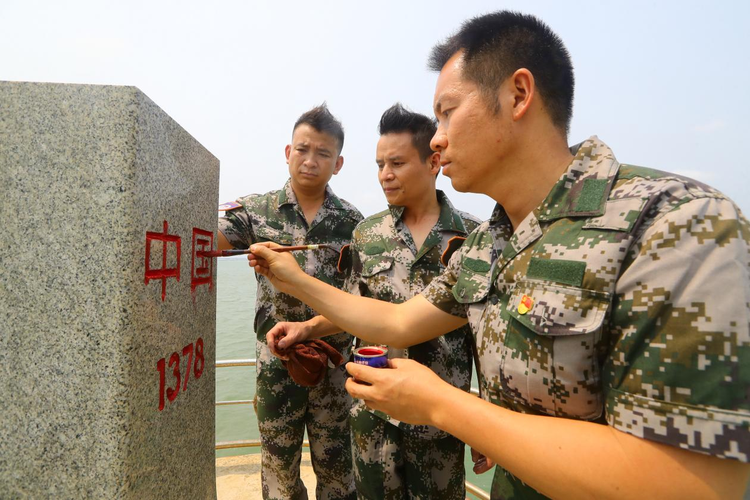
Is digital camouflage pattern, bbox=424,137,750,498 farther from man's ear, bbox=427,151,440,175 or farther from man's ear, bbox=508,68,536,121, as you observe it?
man's ear, bbox=427,151,440,175

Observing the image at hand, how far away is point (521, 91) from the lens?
126 centimetres

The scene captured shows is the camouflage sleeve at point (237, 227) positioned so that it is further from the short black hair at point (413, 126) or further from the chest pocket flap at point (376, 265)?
the short black hair at point (413, 126)

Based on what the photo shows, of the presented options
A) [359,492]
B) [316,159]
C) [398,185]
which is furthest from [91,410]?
[316,159]

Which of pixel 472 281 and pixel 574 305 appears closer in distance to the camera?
pixel 574 305

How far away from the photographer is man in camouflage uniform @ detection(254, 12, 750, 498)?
76 cm

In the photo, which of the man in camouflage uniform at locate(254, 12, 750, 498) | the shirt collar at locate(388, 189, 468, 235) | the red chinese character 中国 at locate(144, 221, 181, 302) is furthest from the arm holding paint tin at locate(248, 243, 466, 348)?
the shirt collar at locate(388, 189, 468, 235)

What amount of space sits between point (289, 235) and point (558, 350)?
7.51ft

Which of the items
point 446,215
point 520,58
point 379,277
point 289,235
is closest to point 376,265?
point 379,277

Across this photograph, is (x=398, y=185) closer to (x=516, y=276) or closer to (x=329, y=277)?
(x=329, y=277)

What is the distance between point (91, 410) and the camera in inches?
46.3

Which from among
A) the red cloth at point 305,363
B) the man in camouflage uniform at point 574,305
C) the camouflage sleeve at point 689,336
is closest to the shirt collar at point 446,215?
the man in camouflage uniform at point 574,305

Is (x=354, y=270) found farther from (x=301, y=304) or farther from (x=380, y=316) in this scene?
(x=380, y=316)

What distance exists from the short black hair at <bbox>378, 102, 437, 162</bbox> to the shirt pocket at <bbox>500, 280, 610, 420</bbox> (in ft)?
5.12

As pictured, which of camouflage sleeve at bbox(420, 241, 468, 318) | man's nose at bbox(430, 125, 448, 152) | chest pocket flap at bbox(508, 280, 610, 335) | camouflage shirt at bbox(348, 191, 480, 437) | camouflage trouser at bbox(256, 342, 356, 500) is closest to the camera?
chest pocket flap at bbox(508, 280, 610, 335)
